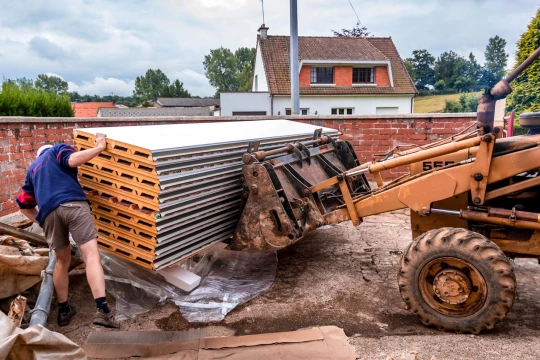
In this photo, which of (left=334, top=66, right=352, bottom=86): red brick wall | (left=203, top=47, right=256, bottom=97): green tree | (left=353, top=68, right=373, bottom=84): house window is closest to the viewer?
(left=334, top=66, right=352, bottom=86): red brick wall

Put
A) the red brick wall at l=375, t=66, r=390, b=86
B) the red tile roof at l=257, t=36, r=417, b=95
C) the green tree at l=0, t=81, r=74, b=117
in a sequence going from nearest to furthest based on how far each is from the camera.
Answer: the green tree at l=0, t=81, r=74, b=117 < the red tile roof at l=257, t=36, r=417, b=95 < the red brick wall at l=375, t=66, r=390, b=86

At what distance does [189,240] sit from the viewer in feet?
14.3

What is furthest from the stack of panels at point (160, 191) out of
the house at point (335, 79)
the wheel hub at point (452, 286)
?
the house at point (335, 79)

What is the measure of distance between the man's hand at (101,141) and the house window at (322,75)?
28.6 meters

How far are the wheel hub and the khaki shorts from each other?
2.90m

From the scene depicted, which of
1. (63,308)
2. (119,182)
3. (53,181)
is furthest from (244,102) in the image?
(63,308)

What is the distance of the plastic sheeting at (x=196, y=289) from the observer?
419 centimetres

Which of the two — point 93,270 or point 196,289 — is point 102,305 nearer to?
point 93,270

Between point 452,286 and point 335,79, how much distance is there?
29121 mm

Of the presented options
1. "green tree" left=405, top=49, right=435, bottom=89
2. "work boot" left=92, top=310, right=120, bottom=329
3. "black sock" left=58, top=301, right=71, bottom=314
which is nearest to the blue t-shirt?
"black sock" left=58, top=301, right=71, bottom=314

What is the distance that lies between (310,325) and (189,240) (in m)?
1.37

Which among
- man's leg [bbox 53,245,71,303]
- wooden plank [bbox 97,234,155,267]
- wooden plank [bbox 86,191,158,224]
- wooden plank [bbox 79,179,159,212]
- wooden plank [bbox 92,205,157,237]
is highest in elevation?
wooden plank [bbox 79,179,159,212]

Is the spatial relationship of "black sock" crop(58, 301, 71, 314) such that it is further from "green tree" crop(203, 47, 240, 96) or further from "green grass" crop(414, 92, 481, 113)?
"green tree" crop(203, 47, 240, 96)

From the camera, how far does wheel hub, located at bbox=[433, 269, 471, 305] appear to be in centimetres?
354
